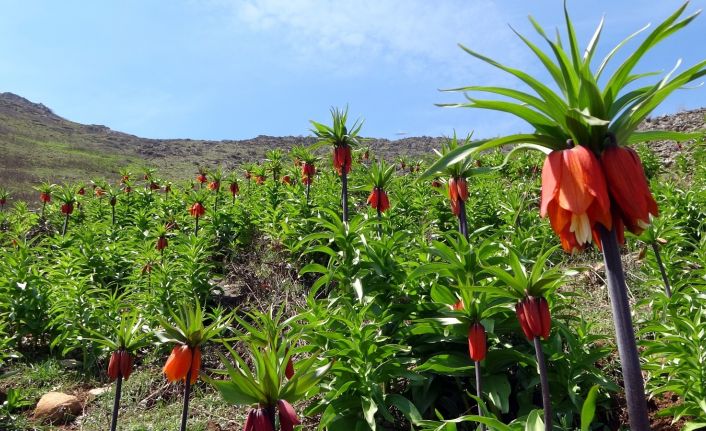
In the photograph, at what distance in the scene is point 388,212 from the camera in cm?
654

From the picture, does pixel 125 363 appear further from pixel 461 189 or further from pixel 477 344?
pixel 461 189

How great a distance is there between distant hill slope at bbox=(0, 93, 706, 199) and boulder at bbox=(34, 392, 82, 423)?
64.9 ft

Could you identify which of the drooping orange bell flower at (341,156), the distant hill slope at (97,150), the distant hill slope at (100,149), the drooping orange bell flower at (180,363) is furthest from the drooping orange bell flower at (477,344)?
the distant hill slope at (97,150)

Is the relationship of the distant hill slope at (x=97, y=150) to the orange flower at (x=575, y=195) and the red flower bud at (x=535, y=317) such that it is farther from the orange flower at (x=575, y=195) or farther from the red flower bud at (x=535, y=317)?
the orange flower at (x=575, y=195)

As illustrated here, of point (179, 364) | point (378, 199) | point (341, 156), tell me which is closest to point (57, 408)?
point (179, 364)

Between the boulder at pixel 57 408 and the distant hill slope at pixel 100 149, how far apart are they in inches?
779

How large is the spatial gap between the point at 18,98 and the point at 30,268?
72.6 meters

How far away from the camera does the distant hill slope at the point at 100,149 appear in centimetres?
2952

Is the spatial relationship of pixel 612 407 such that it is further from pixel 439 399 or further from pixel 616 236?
pixel 616 236

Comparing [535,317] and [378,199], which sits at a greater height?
[378,199]

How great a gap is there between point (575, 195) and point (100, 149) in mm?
47072

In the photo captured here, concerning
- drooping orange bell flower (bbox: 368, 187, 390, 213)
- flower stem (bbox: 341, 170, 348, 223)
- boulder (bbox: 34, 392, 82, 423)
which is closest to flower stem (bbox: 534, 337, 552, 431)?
flower stem (bbox: 341, 170, 348, 223)

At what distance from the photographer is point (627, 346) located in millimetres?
1297

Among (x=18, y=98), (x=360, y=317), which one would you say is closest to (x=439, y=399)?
(x=360, y=317)
